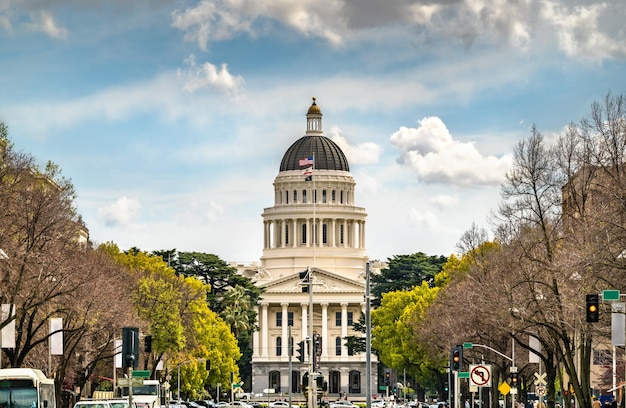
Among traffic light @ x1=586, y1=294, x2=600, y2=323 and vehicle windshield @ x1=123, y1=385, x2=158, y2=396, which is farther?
vehicle windshield @ x1=123, y1=385, x2=158, y2=396

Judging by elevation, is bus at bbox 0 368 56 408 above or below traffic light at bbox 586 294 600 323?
below

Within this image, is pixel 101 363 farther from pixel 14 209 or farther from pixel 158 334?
pixel 14 209

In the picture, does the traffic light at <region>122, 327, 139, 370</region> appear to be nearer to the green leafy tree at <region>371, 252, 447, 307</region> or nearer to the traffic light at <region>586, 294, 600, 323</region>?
the traffic light at <region>586, 294, 600, 323</region>

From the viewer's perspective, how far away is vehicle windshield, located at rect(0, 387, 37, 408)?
164 ft

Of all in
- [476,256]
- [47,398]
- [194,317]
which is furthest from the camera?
[194,317]

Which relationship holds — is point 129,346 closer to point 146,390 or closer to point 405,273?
point 146,390

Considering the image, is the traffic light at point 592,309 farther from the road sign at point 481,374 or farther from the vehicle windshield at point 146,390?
the vehicle windshield at point 146,390

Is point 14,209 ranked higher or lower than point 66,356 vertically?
higher

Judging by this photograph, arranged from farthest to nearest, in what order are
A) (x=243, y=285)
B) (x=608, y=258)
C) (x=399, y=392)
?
1. (x=243, y=285)
2. (x=399, y=392)
3. (x=608, y=258)

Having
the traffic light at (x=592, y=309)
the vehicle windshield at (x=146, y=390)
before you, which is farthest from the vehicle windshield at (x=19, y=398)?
the vehicle windshield at (x=146, y=390)

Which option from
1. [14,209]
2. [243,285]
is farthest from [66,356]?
[243,285]

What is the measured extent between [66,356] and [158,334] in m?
23.0

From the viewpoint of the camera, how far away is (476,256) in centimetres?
9200

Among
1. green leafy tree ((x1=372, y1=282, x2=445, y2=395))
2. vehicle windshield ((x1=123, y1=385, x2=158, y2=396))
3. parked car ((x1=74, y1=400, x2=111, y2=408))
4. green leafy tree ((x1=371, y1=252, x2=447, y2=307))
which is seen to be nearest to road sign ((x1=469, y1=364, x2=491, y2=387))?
parked car ((x1=74, y1=400, x2=111, y2=408))
